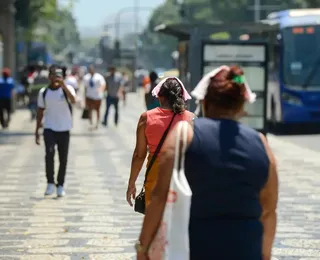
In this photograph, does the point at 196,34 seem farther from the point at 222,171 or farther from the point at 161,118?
the point at 222,171

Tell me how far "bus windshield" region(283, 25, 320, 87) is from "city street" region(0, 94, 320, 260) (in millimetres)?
6335

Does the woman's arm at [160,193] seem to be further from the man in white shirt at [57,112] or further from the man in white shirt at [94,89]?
the man in white shirt at [94,89]

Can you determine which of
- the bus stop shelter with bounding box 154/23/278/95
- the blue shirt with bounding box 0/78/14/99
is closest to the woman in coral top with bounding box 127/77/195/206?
the bus stop shelter with bounding box 154/23/278/95

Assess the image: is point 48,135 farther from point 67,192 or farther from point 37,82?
point 37,82

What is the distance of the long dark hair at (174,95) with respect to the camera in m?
8.60

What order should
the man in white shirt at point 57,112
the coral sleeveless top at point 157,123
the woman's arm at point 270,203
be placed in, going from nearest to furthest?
the woman's arm at point 270,203
the coral sleeveless top at point 157,123
the man in white shirt at point 57,112

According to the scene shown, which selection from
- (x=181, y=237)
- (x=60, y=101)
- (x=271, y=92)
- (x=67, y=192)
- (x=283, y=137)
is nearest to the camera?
(x=181, y=237)

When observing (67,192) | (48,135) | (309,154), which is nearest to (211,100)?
(48,135)

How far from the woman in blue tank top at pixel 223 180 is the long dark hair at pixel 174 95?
3.33 metres

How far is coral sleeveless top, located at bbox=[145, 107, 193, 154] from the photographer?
859cm

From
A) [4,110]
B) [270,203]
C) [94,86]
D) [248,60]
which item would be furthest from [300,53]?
[270,203]

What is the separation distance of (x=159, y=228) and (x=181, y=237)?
5.6 inches

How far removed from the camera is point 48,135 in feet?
47.3

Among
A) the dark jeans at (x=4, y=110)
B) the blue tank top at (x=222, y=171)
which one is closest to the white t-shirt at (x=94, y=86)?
the dark jeans at (x=4, y=110)
